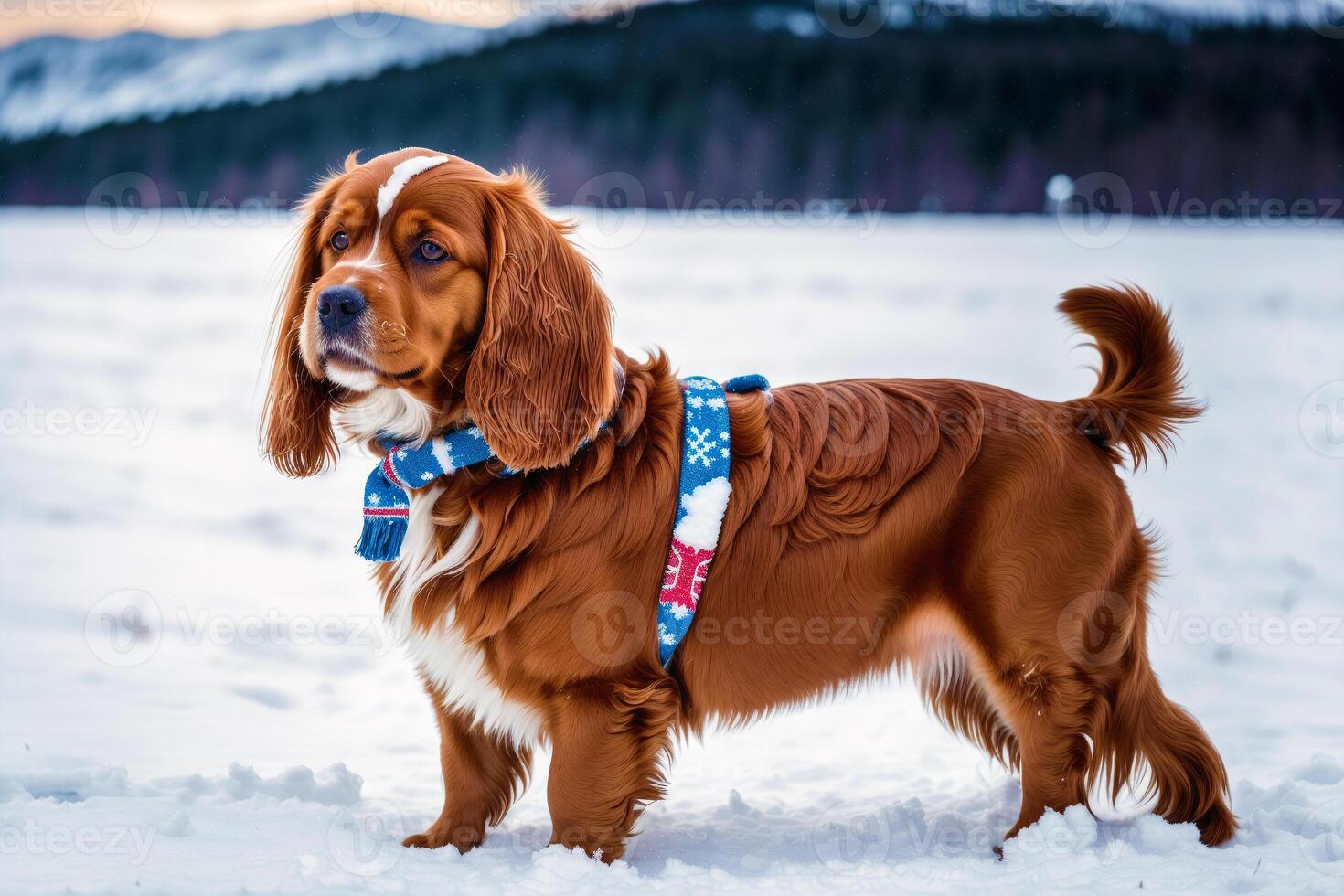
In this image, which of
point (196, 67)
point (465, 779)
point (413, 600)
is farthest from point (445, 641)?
point (196, 67)

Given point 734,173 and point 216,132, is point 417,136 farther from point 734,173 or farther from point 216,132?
point 734,173

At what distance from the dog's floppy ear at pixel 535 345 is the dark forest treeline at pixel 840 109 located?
14.1 feet

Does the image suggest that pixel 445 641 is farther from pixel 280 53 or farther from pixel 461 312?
pixel 280 53

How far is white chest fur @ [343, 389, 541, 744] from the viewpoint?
9.50 ft

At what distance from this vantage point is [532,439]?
2775mm

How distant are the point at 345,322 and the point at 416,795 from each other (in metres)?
1.91

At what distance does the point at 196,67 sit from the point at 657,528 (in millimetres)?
6185

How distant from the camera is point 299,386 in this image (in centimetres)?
311

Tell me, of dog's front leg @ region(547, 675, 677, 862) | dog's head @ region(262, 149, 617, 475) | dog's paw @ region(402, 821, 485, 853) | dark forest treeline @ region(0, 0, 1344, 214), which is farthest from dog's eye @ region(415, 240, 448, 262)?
dark forest treeline @ region(0, 0, 1344, 214)

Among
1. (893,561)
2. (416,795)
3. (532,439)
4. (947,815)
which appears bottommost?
(416,795)

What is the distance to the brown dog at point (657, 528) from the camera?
2.85 meters

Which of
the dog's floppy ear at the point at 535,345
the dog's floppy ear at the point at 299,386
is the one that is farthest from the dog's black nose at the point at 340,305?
the dog's floppy ear at the point at 299,386

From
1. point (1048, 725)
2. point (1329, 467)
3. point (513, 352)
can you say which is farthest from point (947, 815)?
point (1329, 467)

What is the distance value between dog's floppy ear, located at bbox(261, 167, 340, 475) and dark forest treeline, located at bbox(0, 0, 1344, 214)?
415cm
